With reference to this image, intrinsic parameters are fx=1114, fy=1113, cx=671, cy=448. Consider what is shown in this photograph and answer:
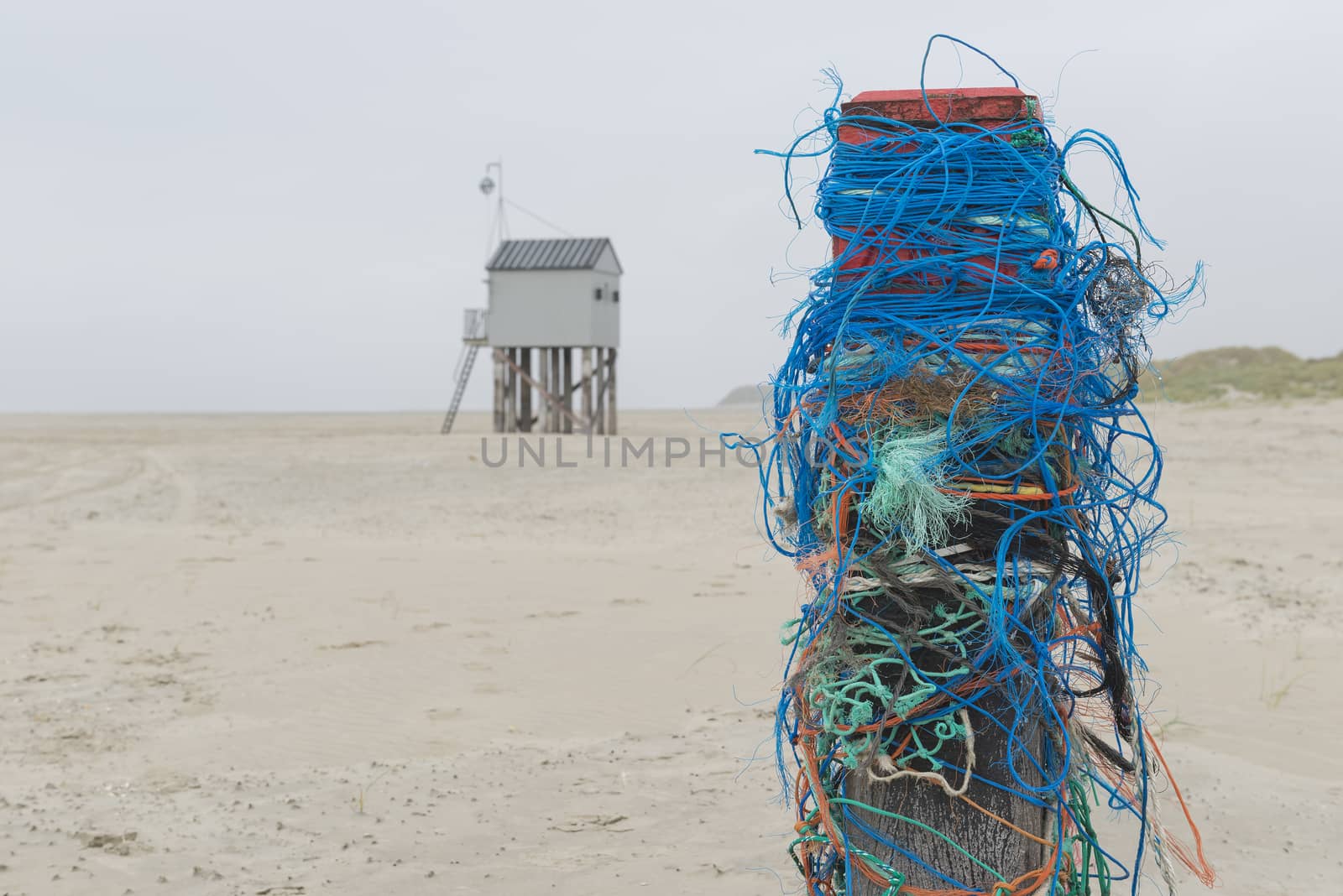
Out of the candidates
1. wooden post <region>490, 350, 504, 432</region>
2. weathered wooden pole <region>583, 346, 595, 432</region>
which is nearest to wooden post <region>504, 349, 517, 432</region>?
wooden post <region>490, 350, 504, 432</region>

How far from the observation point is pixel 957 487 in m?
2.33

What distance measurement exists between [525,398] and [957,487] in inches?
1151

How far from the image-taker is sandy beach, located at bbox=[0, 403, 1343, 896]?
4.07 meters

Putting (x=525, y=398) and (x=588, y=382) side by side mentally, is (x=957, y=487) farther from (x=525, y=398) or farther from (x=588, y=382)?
(x=525, y=398)

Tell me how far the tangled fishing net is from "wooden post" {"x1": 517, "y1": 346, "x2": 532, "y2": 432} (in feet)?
92.3

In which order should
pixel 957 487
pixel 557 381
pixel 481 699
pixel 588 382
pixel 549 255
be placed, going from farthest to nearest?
pixel 557 381
pixel 588 382
pixel 549 255
pixel 481 699
pixel 957 487

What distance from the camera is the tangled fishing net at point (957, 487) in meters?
2.32

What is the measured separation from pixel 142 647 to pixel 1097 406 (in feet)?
22.1

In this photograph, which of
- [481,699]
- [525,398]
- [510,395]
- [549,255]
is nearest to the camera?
[481,699]

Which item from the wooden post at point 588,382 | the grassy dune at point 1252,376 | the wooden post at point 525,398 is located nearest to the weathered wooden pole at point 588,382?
the wooden post at point 588,382

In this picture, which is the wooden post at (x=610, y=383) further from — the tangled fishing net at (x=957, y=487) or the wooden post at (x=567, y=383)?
the tangled fishing net at (x=957, y=487)

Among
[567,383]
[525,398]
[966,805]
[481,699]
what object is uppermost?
[567,383]

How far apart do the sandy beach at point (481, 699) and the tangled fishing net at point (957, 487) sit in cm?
158

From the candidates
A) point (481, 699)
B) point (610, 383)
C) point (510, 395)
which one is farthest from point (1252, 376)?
point (481, 699)
